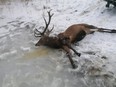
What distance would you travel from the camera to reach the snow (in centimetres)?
518

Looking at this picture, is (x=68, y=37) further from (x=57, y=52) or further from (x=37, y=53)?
(x=37, y=53)

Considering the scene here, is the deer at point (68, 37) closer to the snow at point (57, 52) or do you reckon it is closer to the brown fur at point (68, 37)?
the brown fur at point (68, 37)

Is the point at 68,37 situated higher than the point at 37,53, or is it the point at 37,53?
the point at 68,37

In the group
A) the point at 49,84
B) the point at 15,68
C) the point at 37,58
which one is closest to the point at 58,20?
the point at 37,58

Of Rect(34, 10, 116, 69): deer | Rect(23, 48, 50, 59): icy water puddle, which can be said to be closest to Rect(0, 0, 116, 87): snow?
Rect(23, 48, 50, 59): icy water puddle

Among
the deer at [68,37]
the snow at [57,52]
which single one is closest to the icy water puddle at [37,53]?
the snow at [57,52]

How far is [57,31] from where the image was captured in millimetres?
7527

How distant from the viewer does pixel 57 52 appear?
646cm

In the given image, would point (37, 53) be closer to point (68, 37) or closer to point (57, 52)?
point (57, 52)

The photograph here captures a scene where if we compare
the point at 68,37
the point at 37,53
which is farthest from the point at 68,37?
the point at 37,53

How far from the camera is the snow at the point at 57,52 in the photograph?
5180mm

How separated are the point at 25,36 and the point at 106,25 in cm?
247

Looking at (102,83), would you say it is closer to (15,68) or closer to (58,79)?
(58,79)

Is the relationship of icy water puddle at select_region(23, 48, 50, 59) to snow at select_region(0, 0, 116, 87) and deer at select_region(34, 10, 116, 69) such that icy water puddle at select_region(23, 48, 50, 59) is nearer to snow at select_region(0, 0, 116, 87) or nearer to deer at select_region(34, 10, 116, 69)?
snow at select_region(0, 0, 116, 87)
